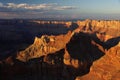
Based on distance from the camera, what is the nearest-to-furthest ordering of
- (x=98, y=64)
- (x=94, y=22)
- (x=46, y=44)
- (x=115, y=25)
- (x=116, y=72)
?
(x=116, y=72) < (x=98, y=64) < (x=46, y=44) < (x=115, y=25) < (x=94, y=22)

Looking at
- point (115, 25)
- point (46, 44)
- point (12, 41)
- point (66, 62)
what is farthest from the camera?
point (115, 25)

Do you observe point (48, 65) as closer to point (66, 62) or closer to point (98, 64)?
point (66, 62)

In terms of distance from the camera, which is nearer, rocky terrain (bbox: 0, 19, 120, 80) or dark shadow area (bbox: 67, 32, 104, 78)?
rocky terrain (bbox: 0, 19, 120, 80)

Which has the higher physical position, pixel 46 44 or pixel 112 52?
pixel 112 52

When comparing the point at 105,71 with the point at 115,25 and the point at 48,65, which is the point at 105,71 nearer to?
the point at 48,65

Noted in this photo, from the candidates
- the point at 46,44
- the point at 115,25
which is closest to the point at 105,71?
the point at 46,44

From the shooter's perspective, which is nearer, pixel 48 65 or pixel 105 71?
pixel 105 71

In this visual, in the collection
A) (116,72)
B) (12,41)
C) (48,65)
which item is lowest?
(12,41)

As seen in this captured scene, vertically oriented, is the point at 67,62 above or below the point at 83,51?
below

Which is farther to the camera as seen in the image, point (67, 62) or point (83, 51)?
point (83, 51)

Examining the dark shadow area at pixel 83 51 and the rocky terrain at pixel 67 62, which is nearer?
the rocky terrain at pixel 67 62
